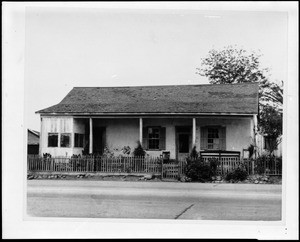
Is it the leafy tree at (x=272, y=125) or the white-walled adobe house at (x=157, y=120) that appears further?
the leafy tree at (x=272, y=125)

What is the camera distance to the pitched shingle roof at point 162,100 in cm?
2414

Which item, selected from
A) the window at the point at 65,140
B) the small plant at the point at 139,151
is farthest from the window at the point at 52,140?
the small plant at the point at 139,151

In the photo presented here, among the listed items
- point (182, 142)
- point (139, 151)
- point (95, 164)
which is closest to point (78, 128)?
point (95, 164)

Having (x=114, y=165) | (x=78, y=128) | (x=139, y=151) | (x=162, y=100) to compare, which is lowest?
(x=114, y=165)

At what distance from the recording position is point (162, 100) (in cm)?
2553

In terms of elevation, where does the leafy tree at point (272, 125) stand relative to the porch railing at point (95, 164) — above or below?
above

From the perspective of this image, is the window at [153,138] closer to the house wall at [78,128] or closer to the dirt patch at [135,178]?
the house wall at [78,128]

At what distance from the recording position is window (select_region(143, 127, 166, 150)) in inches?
1012

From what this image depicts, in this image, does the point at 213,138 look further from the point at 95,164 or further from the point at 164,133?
the point at 95,164

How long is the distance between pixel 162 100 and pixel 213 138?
3.33m

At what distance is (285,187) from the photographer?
12.4 metres

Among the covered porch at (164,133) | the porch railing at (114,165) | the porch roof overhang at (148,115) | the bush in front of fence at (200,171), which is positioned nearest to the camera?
the bush in front of fence at (200,171)

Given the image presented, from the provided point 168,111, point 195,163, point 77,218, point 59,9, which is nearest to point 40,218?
point 77,218

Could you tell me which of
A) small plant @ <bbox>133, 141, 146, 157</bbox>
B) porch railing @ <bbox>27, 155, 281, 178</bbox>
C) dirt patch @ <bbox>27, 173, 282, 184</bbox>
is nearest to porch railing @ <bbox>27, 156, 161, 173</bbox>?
porch railing @ <bbox>27, 155, 281, 178</bbox>
